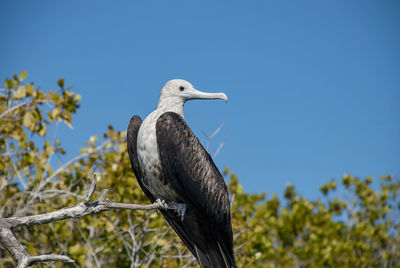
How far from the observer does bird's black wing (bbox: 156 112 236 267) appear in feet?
13.0

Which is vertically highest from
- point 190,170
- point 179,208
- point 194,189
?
point 190,170

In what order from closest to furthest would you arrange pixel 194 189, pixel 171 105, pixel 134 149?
pixel 194 189
pixel 134 149
pixel 171 105

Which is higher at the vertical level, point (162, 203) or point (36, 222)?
point (162, 203)

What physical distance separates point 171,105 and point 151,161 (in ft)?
2.16

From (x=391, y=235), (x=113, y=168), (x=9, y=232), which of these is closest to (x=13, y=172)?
(x=113, y=168)

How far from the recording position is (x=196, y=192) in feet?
13.4

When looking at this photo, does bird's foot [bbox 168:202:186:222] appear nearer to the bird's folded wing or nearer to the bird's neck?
the bird's folded wing

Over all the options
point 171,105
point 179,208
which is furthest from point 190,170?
point 171,105

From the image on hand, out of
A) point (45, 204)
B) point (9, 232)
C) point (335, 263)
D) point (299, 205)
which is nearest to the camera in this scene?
point (9, 232)

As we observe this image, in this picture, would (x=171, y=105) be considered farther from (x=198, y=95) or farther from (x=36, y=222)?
(x=36, y=222)

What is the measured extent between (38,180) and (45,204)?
1.08ft

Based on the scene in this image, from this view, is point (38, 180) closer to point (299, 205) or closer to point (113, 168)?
point (113, 168)

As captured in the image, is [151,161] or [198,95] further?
[198,95]

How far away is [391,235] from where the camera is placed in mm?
12188
